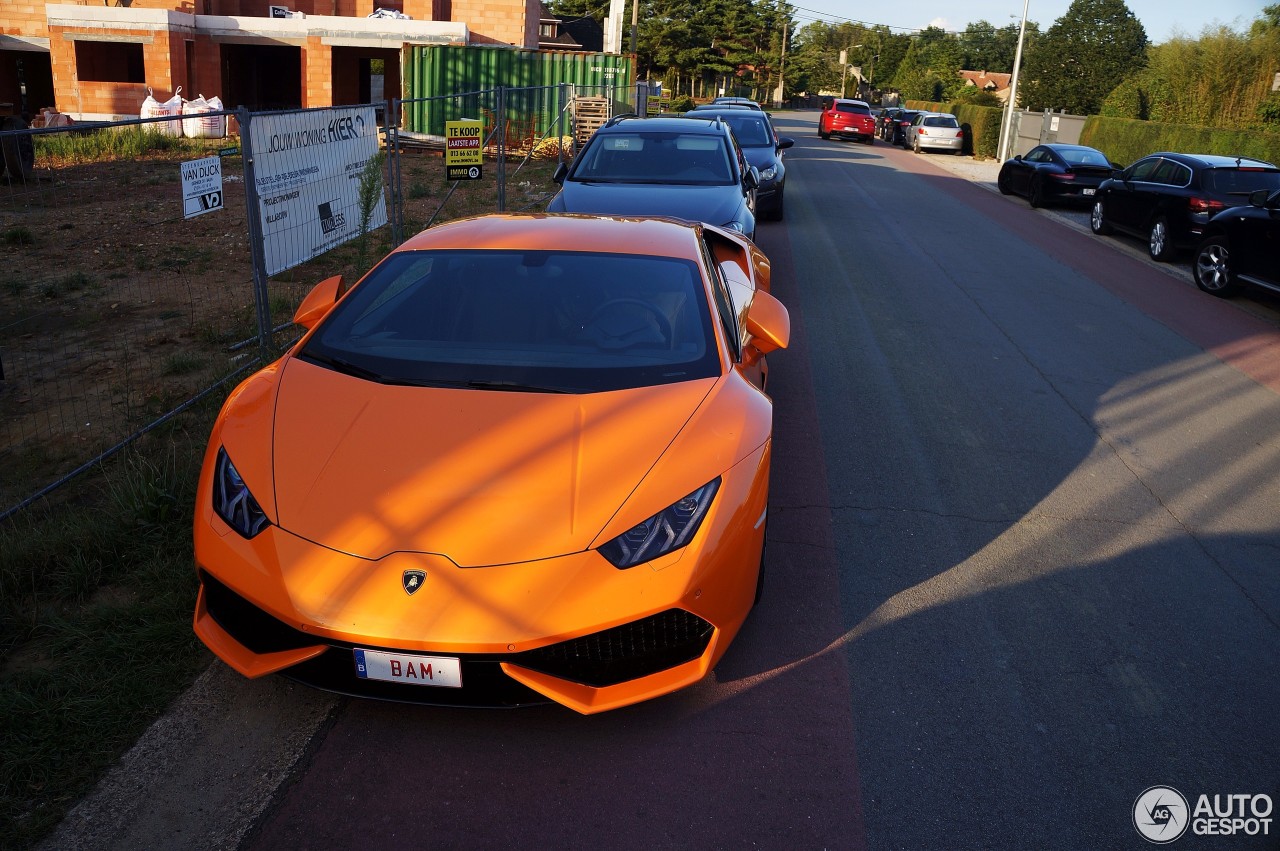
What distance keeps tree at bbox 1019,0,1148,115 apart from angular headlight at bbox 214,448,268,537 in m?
41.8

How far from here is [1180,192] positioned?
48.1 feet

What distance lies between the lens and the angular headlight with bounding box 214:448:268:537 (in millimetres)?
3424

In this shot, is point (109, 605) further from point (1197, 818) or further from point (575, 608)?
point (1197, 818)

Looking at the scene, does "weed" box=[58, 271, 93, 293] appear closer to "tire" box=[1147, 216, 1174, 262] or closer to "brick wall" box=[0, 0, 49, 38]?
"tire" box=[1147, 216, 1174, 262]

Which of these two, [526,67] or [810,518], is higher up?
[526,67]

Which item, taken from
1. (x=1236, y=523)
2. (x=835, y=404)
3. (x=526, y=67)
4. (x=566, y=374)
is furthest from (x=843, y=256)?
(x=526, y=67)

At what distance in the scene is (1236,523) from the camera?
5590 millimetres

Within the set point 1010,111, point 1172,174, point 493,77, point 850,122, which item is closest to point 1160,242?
point 1172,174

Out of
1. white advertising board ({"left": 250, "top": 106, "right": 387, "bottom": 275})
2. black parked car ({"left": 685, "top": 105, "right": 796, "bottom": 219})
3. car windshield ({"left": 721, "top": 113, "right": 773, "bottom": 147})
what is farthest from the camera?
car windshield ({"left": 721, "top": 113, "right": 773, "bottom": 147})

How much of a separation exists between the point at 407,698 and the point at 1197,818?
250 centimetres

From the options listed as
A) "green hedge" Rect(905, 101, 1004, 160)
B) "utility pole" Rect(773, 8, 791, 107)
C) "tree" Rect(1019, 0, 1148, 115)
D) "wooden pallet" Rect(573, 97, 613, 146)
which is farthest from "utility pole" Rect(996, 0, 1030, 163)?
"utility pole" Rect(773, 8, 791, 107)
